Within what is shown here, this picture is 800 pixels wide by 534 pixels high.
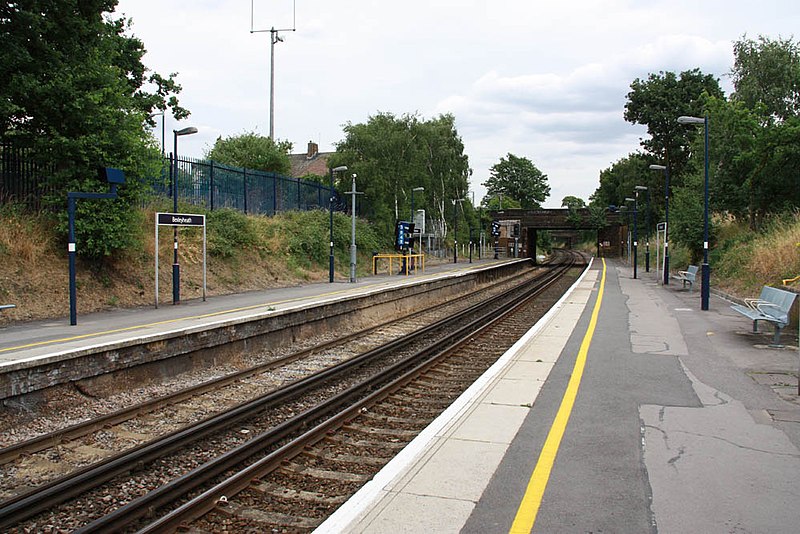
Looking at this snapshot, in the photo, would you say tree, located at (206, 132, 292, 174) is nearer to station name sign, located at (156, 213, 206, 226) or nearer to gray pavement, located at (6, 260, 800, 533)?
station name sign, located at (156, 213, 206, 226)

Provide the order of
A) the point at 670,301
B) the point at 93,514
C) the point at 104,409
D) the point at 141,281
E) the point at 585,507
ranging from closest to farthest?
the point at 585,507
the point at 93,514
the point at 104,409
the point at 141,281
the point at 670,301

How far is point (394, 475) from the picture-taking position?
5.27 metres

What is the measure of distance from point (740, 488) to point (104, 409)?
27.4 ft

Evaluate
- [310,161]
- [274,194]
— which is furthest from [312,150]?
[274,194]

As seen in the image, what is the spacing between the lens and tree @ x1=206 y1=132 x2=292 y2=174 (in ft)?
127

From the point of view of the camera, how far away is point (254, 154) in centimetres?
3862

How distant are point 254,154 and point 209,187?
12.3 metres

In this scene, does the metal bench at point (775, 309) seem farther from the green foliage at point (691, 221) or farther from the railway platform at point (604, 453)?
the green foliage at point (691, 221)

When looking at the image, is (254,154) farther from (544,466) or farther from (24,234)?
(544,466)

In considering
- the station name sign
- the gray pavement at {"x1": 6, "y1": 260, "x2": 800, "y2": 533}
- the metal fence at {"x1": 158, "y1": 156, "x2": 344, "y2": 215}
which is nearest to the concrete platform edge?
the gray pavement at {"x1": 6, "y1": 260, "x2": 800, "y2": 533}

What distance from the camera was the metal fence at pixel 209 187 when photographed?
1756cm

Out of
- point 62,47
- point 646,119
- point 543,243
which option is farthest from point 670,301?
point 543,243

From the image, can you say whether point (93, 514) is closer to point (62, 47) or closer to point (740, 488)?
point (740, 488)

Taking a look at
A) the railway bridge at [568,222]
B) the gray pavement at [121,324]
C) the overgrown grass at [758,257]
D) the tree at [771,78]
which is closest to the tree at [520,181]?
the railway bridge at [568,222]
